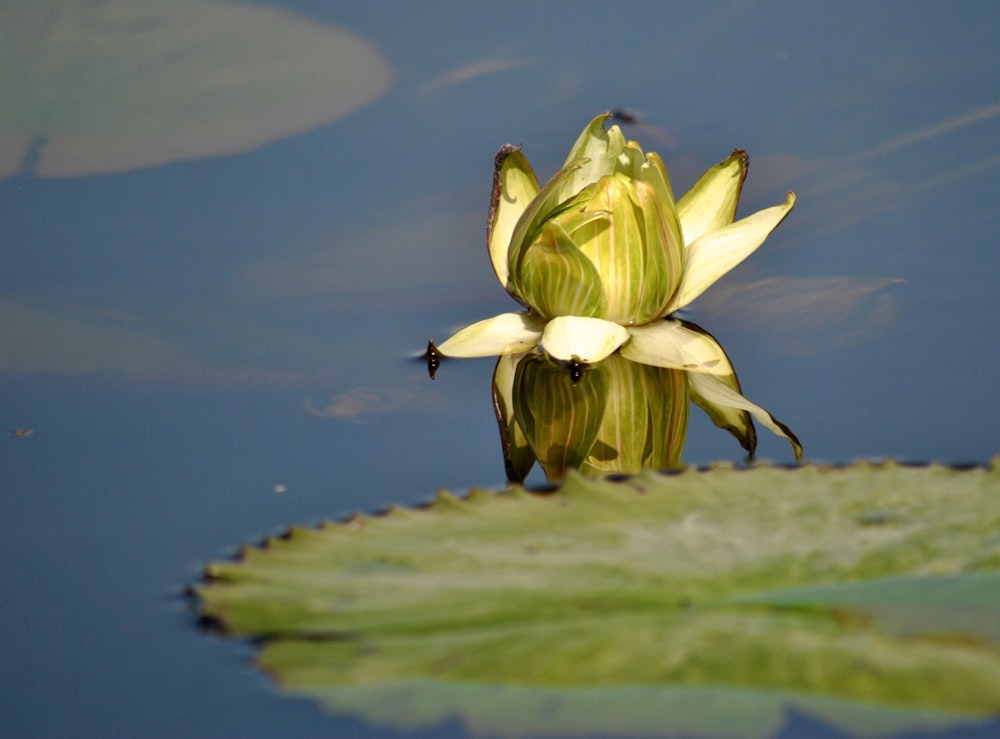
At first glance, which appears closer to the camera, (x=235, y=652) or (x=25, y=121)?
(x=235, y=652)

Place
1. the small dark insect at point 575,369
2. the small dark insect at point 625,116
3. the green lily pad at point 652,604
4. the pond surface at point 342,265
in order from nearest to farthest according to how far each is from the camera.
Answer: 1. the green lily pad at point 652,604
2. the pond surface at point 342,265
3. the small dark insect at point 575,369
4. the small dark insect at point 625,116

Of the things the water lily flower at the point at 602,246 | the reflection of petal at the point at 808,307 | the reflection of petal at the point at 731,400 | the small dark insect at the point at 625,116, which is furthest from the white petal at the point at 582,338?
the small dark insect at the point at 625,116

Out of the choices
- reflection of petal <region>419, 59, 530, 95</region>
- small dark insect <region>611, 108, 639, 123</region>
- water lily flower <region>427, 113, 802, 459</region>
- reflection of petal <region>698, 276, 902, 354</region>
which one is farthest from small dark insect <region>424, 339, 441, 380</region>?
reflection of petal <region>419, 59, 530, 95</region>

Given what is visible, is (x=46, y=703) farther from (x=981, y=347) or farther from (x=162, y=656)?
(x=981, y=347)

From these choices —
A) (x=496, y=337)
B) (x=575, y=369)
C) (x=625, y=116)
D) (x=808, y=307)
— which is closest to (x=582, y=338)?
(x=575, y=369)

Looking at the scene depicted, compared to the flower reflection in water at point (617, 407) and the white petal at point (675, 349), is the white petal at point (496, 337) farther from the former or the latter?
the white petal at point (675, 349)

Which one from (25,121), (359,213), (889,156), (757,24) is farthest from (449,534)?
(757,24)

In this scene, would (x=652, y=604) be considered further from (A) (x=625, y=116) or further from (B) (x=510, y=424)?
(A) (x=625, y=116)
